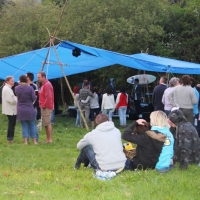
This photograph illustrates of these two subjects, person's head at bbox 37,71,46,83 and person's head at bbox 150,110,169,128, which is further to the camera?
person's head at bbox 37,71,46,83

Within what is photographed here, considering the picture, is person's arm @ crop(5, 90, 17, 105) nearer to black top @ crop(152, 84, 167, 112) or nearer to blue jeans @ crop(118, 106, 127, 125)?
black top @ crop(152, 84, 167, 112)

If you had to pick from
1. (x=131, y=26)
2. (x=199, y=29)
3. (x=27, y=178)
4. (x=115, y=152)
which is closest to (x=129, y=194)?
(x=115, y=152)

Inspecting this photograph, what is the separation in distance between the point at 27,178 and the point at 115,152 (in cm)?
142

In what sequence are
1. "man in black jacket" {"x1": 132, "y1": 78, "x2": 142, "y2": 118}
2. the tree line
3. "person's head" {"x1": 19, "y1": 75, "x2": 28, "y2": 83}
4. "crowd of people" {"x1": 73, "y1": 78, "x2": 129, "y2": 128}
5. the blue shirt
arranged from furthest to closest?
the tree line, "man in black jacket" {"x1": 132, "y1": 78, "x2": 142, "y2": 118}, "crowd of people" {"x1": 73, "y1": 78, "x2": 129, "y2": 128}, "person's head" {"x1": 19, "y1": 75, "x2": 28, "y2": 83}, the blue shirt

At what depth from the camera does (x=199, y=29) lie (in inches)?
875

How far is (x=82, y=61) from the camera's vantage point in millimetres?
16250

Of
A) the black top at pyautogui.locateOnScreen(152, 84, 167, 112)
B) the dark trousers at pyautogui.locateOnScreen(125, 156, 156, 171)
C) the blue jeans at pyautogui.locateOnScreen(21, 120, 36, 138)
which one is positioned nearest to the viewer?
the dark trousers at pyautogui.locateOnScreen(125, 156, 156, 171)

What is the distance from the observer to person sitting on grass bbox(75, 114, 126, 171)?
22.5 ft

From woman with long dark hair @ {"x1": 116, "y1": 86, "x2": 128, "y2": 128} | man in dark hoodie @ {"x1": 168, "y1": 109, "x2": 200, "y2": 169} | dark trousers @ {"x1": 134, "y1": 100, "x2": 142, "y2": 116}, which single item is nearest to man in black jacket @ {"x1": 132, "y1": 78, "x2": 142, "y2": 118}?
dark trousers @ {"x1": 134, "y1": 100, "x2": 142, "y2": 116}

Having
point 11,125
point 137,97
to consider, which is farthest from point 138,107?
point 11,125

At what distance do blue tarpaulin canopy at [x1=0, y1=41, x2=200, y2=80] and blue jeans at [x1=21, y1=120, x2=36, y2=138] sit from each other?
319cm

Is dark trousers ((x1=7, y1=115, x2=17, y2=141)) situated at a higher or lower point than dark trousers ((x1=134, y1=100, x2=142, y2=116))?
→ higher

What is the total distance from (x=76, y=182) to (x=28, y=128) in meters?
4.56

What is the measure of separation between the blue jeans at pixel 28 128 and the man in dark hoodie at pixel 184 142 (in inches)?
161
